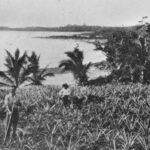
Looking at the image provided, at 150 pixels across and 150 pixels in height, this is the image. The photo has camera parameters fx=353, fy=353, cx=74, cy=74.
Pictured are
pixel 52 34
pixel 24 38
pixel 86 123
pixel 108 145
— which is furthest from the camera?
pixel 52 34

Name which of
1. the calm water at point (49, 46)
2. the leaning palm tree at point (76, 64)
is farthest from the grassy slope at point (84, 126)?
the calm water at point (49, 46)

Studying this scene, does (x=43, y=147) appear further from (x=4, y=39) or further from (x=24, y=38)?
(x=24, y=38)

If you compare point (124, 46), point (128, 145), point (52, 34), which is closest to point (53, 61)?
point (52, 34)

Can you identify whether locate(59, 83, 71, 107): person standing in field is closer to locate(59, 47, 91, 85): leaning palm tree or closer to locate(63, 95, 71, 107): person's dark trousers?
locate(63, 95, 71, 107): person's dark trousers

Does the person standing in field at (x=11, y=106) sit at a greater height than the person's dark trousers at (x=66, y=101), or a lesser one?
greater

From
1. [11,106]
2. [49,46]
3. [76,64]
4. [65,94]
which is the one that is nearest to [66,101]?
[65,94]

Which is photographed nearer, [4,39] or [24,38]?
[4,39]

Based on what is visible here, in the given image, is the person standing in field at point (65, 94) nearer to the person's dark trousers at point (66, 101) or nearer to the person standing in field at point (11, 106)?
the person's dark trousers at point (66, 101)

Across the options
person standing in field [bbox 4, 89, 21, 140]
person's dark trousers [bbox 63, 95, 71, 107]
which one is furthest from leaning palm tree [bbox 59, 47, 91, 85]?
person standing in field [bbox 4, 89, 21, 140]

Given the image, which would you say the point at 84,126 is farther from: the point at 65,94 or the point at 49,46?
the point at 49,46
